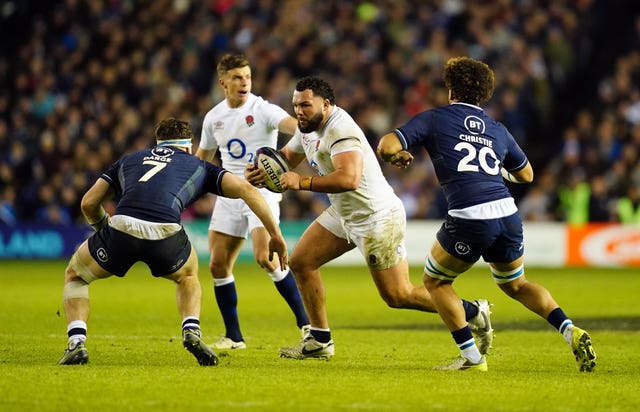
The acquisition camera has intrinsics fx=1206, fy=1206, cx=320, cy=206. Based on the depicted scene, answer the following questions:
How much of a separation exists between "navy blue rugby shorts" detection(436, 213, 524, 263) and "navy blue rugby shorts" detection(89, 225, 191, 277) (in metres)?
1.95

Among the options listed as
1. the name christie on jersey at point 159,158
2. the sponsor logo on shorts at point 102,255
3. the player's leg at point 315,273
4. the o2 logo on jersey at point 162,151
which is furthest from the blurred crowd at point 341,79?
the sponsor logo on shorts at point 102,255

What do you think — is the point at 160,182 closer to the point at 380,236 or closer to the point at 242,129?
the point at 380,236

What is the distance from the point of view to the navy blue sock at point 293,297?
11242 mm

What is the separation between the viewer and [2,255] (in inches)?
957

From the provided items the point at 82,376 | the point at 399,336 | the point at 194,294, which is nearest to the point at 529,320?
the point at 399,336

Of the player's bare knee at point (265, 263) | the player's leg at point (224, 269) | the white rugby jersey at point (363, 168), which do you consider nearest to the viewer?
the white rugby jersey at point (363, 168)

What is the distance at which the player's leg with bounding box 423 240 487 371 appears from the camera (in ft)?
28.9

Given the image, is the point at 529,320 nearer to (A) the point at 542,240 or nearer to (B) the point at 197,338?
(B) the point at 197,338

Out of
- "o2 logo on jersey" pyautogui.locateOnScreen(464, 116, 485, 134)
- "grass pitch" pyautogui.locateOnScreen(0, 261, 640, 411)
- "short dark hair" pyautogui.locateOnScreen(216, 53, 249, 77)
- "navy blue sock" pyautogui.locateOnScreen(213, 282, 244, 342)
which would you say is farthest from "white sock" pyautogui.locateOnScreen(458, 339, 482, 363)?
"short dark hair" pyautogui.locateOnScreen(216, 53, 249, 77)

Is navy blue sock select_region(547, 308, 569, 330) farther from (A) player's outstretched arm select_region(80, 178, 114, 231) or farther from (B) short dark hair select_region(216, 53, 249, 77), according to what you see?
(B) short dark hair select_region(216, 53, 249, 77)

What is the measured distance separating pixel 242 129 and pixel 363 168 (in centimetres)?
A: 212

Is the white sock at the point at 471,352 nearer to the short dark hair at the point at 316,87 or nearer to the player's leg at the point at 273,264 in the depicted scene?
the short dark hair at the point at 316,87

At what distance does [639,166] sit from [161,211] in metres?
16.0

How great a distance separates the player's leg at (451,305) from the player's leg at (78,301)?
7.90 ft
